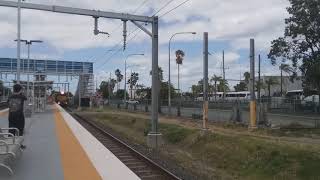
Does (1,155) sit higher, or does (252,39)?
(252,39)

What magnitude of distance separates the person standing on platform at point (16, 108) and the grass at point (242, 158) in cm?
500

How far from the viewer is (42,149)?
59.0 feet

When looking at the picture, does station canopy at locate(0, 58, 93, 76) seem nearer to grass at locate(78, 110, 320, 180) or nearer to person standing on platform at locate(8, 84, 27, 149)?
grass at locate(78, 110, 320, 180)

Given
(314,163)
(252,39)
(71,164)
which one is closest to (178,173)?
(71,164)

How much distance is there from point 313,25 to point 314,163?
42056 mm

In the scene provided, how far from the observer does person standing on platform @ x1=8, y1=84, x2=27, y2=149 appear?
52.8 feet

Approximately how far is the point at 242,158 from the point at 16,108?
7.57 metres

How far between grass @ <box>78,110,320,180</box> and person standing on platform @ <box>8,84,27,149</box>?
16.4ft

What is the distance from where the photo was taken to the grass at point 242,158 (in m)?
15.9

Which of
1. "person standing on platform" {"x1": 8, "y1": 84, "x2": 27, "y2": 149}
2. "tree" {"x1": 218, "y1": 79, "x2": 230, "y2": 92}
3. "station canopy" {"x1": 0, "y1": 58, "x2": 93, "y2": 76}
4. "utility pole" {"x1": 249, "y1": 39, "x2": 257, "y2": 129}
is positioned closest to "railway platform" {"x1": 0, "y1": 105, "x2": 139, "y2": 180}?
"person standing on platform" {"x1": 8, "y1": 84, "x2": 27, "y2": 149}

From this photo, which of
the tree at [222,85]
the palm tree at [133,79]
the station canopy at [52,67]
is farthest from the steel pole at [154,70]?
Answer: the palm tree at [133,79]

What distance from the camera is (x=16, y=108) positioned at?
16.3 meters

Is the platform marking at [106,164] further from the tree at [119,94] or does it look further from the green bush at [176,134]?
the tree at [119,94]

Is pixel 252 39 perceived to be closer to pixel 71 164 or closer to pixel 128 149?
pixel 128 149
